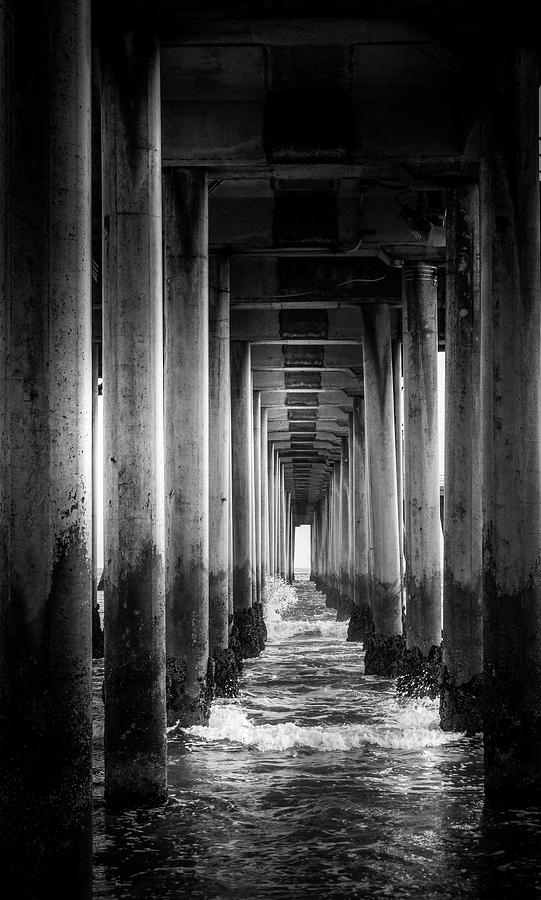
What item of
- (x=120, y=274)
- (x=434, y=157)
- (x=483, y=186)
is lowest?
(x=120, y=274)

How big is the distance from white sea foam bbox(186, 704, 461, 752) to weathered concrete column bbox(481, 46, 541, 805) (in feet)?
8.94

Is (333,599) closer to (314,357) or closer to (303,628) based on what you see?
(303,628)

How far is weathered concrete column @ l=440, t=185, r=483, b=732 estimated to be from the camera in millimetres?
11125

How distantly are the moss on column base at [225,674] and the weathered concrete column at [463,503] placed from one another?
9.75 feet

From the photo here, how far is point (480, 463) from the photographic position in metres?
11.0

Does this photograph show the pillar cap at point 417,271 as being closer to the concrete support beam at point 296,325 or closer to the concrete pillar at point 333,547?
the concrete support beam at point 296,325

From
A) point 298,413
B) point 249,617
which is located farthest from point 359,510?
point 249,617

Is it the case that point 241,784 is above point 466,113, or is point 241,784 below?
below

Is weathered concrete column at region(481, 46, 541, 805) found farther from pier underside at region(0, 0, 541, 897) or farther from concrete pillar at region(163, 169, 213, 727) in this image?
concrete pillar at region(163, 169, 213, 727)

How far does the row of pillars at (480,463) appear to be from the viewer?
8.09 metres

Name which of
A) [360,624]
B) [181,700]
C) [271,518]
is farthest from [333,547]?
[181,700]

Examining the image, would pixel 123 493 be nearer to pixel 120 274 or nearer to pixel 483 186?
pixel 120 274

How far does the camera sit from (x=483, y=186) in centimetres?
873

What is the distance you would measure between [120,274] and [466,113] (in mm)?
4292
